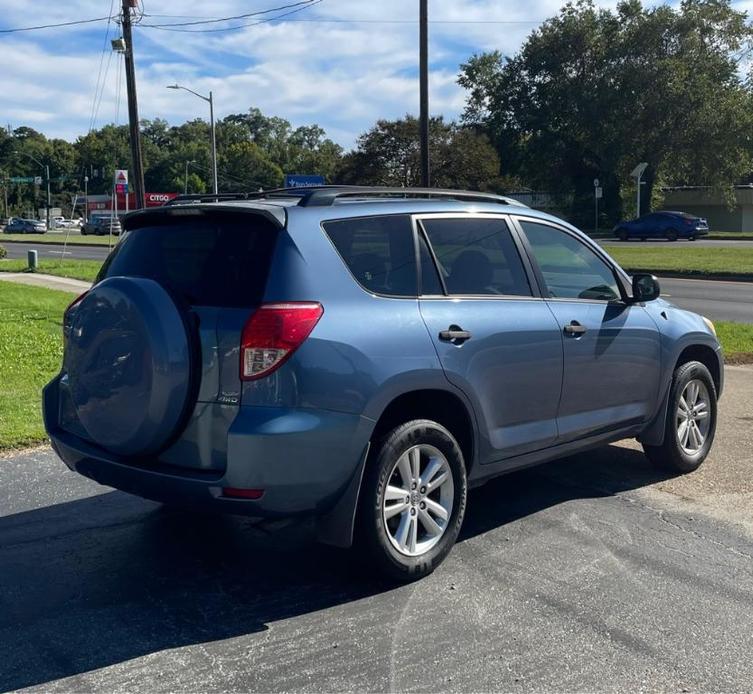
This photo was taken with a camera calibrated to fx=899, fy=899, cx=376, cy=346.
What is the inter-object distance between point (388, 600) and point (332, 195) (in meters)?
1.95

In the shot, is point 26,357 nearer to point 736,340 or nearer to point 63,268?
point 736,340

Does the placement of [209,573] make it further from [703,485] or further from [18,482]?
[703,485]

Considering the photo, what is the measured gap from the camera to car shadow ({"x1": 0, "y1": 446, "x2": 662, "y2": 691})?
147 inches

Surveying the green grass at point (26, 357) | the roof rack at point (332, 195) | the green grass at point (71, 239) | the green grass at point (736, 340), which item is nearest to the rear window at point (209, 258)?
the roof rack at point (332, 195)

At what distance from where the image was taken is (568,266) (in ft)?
18.6

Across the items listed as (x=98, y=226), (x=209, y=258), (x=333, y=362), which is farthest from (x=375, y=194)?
(x=98, y=226)

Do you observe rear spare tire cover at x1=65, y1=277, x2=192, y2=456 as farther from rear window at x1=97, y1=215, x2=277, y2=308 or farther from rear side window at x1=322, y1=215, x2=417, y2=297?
rear side window at x1=322, y1=215, x2=417, y2=297

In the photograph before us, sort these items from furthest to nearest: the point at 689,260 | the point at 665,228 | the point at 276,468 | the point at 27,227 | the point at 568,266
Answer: the point at 27,227
the point at 665,228
the point at 689,260
the point at 568,266
the point at 276,468

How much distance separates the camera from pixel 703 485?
5961mm

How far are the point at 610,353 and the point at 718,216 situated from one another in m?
68.6

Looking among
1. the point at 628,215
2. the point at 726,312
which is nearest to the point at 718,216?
the point at 628,215

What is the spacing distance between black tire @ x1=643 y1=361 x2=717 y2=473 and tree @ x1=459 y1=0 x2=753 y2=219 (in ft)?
177

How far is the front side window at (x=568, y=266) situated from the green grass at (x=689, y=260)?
19.8 meters

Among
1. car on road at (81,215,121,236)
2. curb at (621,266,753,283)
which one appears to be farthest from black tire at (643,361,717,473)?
car on road at (81,215,121,236)
